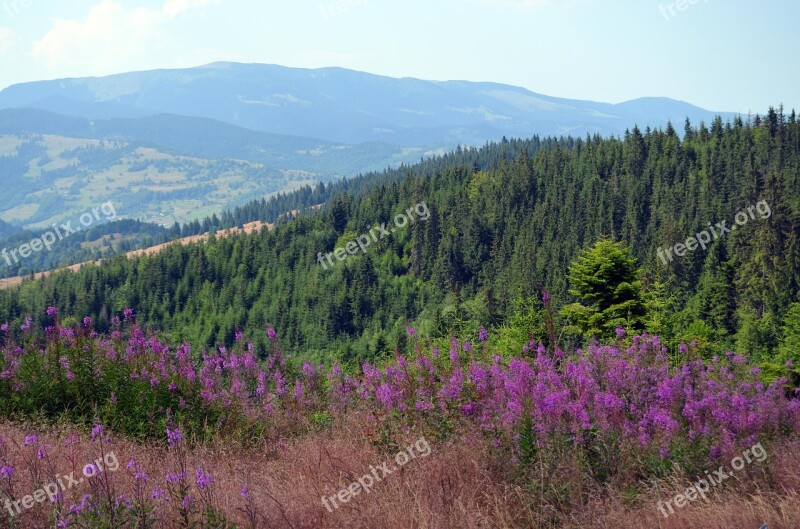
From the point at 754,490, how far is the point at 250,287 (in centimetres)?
14606

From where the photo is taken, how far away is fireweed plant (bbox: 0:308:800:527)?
5441 mm

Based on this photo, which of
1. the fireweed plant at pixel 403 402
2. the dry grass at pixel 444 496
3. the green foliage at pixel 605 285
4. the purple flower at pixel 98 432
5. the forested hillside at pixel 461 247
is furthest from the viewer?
the forested hillside at pixel 461 247

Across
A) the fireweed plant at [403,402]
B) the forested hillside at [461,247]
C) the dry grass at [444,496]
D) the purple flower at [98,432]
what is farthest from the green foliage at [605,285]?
the forested hillside at [461,247]

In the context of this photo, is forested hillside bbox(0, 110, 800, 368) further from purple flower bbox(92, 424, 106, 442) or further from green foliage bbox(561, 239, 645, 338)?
purple flower bbox(92, 424, 106, 442)

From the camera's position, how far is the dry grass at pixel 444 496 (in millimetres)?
4836

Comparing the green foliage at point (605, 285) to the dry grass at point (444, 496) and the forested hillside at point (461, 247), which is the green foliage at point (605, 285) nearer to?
the dry grass at point (444, 496)

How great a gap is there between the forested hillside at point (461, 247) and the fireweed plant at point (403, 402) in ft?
271

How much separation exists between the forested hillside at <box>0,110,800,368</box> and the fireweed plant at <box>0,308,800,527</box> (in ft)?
271

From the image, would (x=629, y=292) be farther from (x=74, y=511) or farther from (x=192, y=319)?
(x=192, y=319)

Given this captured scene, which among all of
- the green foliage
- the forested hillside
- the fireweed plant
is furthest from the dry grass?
the forested hillside

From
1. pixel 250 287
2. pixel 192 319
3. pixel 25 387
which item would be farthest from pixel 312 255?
pixel 25 387

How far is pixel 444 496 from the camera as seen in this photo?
17.5 ft

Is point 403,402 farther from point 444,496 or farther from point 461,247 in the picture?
point 461,247

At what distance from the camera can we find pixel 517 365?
687 centimetres
